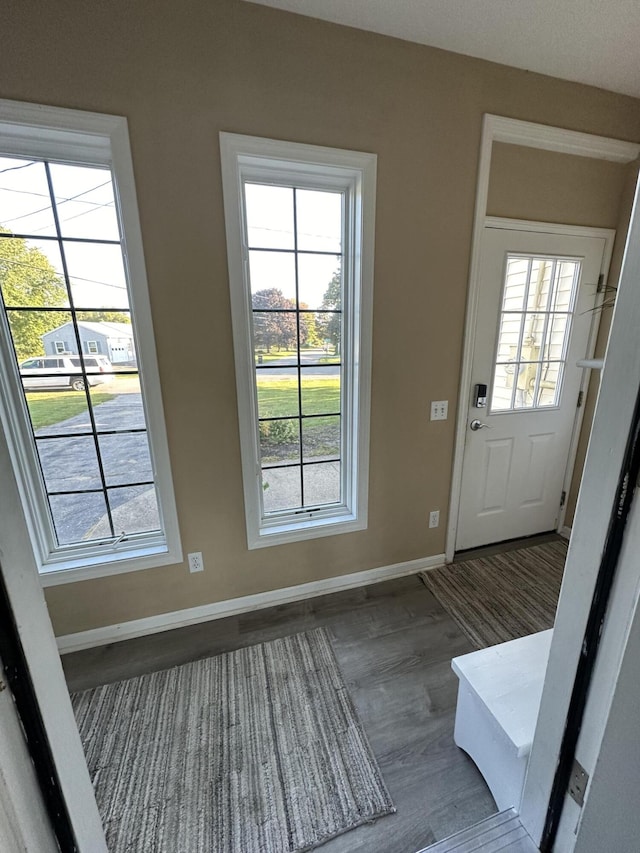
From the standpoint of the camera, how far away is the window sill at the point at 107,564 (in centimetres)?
158

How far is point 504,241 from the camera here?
1.93m

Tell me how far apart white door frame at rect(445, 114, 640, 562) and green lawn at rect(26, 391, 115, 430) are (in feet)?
6.11

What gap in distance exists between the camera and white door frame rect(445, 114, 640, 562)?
67.1 inches

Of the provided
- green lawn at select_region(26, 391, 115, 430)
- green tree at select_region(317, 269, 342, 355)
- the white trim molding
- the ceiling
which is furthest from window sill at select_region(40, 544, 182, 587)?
the white trim molding

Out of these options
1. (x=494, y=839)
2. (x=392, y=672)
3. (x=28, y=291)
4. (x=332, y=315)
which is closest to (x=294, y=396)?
(x=332, y=315)

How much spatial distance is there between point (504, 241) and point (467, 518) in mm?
1699

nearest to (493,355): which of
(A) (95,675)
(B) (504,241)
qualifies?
(B) (504,241)

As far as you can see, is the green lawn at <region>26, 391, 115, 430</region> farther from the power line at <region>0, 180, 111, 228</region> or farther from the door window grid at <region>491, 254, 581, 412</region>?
the door window grid at <region>491, 254, 581, 412</region>

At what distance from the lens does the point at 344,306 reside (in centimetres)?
176

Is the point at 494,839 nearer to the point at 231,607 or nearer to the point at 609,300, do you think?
the point at 231,607

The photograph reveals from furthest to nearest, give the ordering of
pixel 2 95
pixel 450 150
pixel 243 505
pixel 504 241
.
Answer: pixel 504 241
pixel 243 505
pixel 450 150
pixel 2 95

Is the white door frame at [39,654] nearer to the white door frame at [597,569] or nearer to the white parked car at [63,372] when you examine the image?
the white door frame at [597,569]

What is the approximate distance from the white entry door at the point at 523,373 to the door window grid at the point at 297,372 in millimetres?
863

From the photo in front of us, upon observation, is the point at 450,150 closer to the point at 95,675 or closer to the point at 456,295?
the point at 456,295
